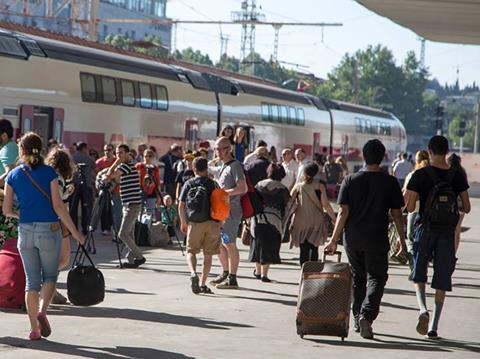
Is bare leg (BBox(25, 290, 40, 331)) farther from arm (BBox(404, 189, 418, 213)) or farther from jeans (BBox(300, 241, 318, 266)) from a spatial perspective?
jeans (BBox(300, 241, 318, 266))

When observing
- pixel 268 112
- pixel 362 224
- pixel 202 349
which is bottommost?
pixel 202 349

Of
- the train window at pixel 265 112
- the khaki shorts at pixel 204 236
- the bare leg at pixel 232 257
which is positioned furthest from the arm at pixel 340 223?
the train window at pixel 265 112

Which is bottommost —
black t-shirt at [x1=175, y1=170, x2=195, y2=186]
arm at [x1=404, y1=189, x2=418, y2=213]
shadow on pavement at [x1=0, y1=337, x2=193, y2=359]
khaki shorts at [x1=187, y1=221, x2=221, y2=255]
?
shadow on pavement at [x1=0, y1=337, x2=193, y2=359]

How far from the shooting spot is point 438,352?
10930 mm

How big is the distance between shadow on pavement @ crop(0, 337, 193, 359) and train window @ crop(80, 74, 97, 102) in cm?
1748

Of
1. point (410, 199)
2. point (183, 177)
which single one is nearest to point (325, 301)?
point (410, 199)

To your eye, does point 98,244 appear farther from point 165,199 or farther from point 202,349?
point 202,349

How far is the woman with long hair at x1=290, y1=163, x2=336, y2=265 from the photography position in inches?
633

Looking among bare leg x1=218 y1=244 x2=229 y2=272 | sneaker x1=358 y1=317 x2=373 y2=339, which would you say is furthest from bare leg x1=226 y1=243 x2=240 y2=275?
sneaker x1=358 y1=317 x2=373 y2=339

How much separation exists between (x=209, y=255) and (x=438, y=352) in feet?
14.6

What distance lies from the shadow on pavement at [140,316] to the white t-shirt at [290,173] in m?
11.1

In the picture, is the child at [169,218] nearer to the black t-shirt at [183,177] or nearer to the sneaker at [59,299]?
the black t-shirt at [183,177]

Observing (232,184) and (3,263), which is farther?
(232,184)

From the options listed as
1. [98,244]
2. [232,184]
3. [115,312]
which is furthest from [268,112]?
[115,312]
